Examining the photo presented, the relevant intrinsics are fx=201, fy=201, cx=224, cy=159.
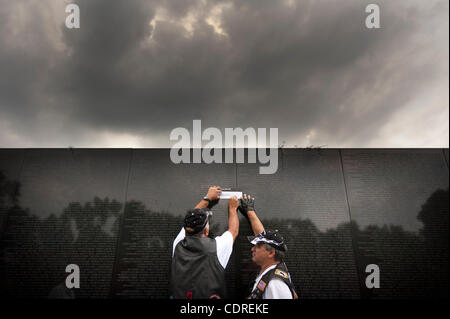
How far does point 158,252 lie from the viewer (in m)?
3.76

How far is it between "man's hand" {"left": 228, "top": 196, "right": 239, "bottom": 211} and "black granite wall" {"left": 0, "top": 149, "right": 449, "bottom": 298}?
0.30 m

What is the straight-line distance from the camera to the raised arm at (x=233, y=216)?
332cm

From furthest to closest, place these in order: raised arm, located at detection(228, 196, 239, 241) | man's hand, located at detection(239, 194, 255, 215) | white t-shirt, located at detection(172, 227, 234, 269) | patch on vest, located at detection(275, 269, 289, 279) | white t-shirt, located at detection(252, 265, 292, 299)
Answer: man's hand, located at detection(239, 194, 255, 215), raised arm, located at detection(228, 196, 239, 241), white t-shirt, located at detection(172, 227, 234, 269), patch on vest, located at detection(275, 269, 289, 279), white t-shirt, located at detection(252, 265, 292, 299)

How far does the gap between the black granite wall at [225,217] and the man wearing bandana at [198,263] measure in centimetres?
103

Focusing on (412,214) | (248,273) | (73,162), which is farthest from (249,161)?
(73,162)

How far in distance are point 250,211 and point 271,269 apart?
126 centimetres

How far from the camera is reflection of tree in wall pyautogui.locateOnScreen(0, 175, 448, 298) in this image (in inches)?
142

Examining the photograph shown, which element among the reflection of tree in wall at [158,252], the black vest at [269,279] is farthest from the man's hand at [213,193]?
the black vest at [269,279]

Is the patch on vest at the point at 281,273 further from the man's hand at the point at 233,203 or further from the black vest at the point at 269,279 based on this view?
the man's hand at the point at 233,203

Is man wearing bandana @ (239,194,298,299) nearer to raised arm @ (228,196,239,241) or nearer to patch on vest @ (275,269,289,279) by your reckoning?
patch on vest @ (275,269,289,279)

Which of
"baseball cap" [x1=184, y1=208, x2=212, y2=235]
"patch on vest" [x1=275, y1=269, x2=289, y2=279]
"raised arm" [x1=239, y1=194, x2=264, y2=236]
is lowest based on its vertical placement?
"patch on vest" [x1=275, y1=269, x2=289, y2=279]

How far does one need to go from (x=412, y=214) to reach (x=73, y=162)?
7132 mm

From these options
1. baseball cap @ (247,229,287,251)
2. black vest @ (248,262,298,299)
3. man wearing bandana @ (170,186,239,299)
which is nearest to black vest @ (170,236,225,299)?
man wearing bandana @ (170,186,239,299)
